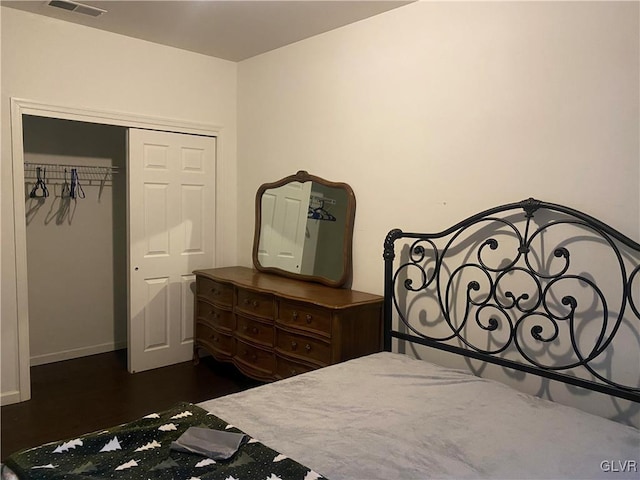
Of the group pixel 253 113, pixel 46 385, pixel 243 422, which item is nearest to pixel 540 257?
pixel 243 422

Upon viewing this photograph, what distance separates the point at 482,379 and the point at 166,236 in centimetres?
276

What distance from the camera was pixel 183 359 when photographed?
4320 mm

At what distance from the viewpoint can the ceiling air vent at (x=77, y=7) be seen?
3.14 meters

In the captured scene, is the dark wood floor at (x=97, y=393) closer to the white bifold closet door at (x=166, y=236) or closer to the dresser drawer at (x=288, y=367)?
the white bifold closet door at (x=166, y=236)

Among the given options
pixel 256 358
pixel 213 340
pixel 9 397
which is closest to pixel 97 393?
pixel 9 397

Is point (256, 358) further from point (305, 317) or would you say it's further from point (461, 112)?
point (461, 112)

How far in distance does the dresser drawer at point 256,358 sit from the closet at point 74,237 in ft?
5.39

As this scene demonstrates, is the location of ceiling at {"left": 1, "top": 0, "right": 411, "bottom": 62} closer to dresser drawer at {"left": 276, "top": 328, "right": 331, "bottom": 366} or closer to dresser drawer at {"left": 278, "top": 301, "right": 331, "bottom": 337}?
dresser drawer at {"left": 278, "top": 301, "right": 331, "bottom": 337}

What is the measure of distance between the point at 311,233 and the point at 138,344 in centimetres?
168

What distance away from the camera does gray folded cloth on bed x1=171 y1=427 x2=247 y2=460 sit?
1.55 m

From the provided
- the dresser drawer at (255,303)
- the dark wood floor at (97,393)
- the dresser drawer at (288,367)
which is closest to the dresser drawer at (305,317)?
the dresser drawer at (255,303)

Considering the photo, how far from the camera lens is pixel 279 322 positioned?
3230 mm

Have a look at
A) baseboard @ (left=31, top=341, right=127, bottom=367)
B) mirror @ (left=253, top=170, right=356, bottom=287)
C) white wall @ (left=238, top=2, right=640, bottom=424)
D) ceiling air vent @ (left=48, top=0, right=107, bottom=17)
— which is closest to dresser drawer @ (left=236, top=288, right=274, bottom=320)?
mirror @ (left=253, top=170, right=356, bottom=287)

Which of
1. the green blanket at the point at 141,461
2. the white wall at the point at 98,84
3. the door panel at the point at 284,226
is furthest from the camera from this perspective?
the door panel at the point at 284,226
